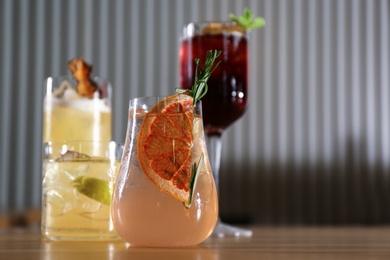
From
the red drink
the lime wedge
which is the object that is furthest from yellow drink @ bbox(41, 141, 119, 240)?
the red drink

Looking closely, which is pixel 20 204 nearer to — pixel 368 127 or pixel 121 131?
pixel 121 131

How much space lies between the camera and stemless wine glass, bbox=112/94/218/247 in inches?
30.4

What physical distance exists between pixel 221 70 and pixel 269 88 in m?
3.17

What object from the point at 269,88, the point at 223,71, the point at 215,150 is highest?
the point at 269,88

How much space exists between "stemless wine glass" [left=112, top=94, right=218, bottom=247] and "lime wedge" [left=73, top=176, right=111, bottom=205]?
0.11 meters

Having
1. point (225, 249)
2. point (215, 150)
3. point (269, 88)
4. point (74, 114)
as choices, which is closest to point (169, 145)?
point (225, 249)

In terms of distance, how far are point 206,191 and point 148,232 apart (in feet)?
0.27

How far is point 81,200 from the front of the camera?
0.92 meters

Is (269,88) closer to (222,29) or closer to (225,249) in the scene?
(222,29)

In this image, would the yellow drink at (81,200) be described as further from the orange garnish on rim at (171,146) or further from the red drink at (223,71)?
the red drink at (223,71)

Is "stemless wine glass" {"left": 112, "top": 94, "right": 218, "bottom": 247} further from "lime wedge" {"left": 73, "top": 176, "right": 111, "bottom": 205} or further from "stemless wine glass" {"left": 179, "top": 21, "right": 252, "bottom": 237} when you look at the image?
"stemless wine glass" {"left": 179, "top": 21, "right": 252, "bottom": 237}

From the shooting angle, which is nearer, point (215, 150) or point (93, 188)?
point (93, 188)

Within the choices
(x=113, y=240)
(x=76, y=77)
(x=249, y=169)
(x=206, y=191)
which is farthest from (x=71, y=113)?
(x=249, y=169)

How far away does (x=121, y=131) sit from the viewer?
4508 millimetres
